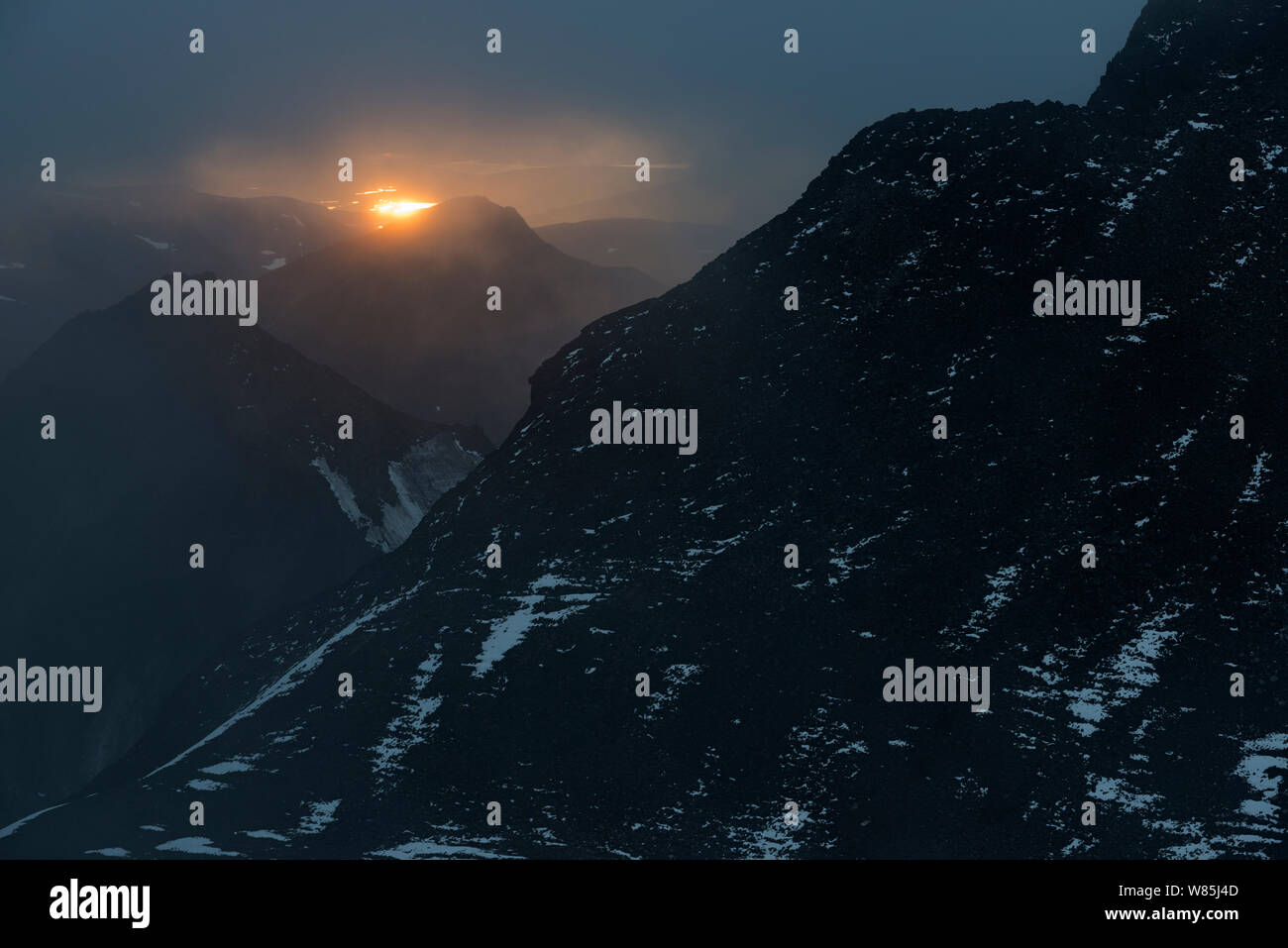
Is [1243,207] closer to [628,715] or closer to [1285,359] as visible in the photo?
[1285,359]

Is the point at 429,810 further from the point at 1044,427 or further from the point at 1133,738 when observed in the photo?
the point at 1044,427

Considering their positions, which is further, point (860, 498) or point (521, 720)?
point (860, 498)

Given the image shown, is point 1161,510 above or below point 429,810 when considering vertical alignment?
above

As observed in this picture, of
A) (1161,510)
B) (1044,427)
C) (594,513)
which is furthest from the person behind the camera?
(594,513)
